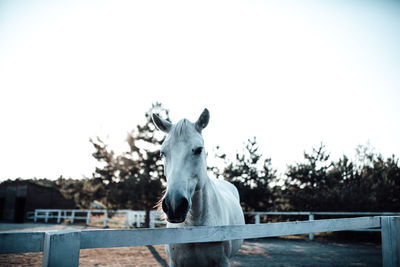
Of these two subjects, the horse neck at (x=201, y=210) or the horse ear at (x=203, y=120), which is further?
the horse ear at (x=203, y=120)

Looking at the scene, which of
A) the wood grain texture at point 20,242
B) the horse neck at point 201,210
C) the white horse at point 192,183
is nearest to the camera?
the wood grain texture at point 20,242

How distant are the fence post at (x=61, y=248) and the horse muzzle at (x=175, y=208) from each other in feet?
2.30

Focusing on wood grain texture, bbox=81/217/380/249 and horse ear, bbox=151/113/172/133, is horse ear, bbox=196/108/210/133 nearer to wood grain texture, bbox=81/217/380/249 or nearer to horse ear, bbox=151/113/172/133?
horse ear, bbox=151/113/172/133

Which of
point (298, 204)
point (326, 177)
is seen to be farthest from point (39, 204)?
point (326, 177)

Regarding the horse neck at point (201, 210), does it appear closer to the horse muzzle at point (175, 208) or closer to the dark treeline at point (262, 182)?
the horse muzzle at point (175, 208)

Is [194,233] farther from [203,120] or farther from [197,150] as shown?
[203,120]

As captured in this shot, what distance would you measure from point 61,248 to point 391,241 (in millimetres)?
2846

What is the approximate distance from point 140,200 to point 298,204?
355 inches

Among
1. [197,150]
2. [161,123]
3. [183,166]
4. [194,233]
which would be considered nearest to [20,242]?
[194,233]

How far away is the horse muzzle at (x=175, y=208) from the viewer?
5.69 ft

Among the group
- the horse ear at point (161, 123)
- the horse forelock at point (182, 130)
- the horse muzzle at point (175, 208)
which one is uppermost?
the horse ear at point (161, 123)

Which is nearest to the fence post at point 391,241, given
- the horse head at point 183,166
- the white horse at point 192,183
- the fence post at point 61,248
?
the white horse at point 192,183

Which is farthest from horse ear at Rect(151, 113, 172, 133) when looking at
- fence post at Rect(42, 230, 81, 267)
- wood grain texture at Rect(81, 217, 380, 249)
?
fence post at Rect(42, 230, 81, 267)

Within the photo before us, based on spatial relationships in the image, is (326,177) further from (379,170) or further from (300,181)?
(379,170)
